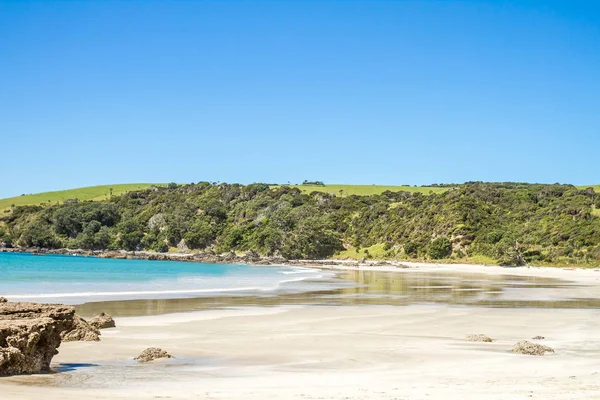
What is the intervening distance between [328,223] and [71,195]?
8718 centimetres

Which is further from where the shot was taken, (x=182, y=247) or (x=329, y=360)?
(x=182, y=247)

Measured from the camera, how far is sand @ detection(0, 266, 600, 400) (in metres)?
9.55

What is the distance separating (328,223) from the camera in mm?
103375

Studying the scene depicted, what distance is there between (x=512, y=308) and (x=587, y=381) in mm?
14686

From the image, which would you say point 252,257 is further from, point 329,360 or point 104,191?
point 104,191

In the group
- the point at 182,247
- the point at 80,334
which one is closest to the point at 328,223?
the point at 182,247

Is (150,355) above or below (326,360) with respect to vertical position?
above

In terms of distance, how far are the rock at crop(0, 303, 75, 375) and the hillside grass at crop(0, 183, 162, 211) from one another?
153 metres

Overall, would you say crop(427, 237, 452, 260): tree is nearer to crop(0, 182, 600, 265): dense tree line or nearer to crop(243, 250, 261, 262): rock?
crop(0, 182, 600, 265): dense tree line

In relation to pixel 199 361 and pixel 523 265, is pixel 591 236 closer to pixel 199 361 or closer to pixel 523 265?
pixel 523 265

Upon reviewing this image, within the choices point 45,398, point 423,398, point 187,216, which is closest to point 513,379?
point 423,398

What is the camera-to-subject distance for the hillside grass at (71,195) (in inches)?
6289

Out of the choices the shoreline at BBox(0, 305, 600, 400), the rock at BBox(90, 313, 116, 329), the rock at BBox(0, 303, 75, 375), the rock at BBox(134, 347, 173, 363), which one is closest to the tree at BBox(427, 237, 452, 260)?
the shoreline at BBox(0, 305, 600, 400)

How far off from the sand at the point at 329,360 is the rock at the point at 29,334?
38 cm
